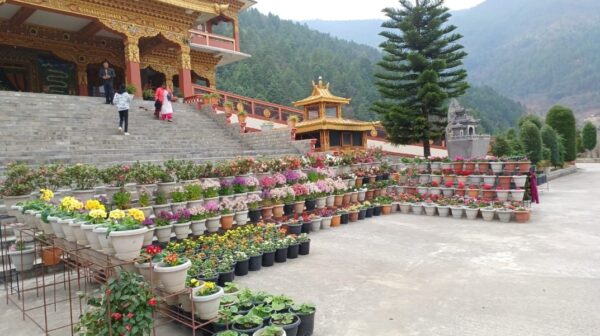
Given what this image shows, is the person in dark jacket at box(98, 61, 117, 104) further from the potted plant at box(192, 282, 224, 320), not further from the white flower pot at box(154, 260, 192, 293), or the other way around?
the potted plant at box(192, 282, 224, 320)

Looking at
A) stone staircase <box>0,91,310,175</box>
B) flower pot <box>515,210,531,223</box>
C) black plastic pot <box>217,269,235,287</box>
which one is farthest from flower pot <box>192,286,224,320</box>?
flower pot <box>515,210,531,223</box>

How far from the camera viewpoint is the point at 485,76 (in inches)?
4478

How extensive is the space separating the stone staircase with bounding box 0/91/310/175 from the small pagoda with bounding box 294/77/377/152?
6.58 m

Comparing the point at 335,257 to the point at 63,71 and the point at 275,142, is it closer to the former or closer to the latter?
the point at 275,142

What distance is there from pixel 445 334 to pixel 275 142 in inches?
421

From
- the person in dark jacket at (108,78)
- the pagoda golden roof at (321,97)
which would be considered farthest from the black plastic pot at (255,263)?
the pagoda golden roof at (321,97)

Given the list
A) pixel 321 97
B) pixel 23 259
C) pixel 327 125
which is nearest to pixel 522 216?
pixel 23 259

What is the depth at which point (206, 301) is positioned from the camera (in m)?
3.38

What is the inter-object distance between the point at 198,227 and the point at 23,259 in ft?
7.52

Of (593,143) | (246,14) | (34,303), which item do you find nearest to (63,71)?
(34,303)

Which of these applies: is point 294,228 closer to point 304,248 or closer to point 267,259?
point 304,248

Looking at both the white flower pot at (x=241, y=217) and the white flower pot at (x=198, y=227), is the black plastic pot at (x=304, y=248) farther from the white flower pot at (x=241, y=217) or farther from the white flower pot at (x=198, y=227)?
the white flower pot at (x=198, y=227)

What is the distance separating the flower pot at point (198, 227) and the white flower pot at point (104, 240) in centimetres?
266

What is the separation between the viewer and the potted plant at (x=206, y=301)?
133 inches
